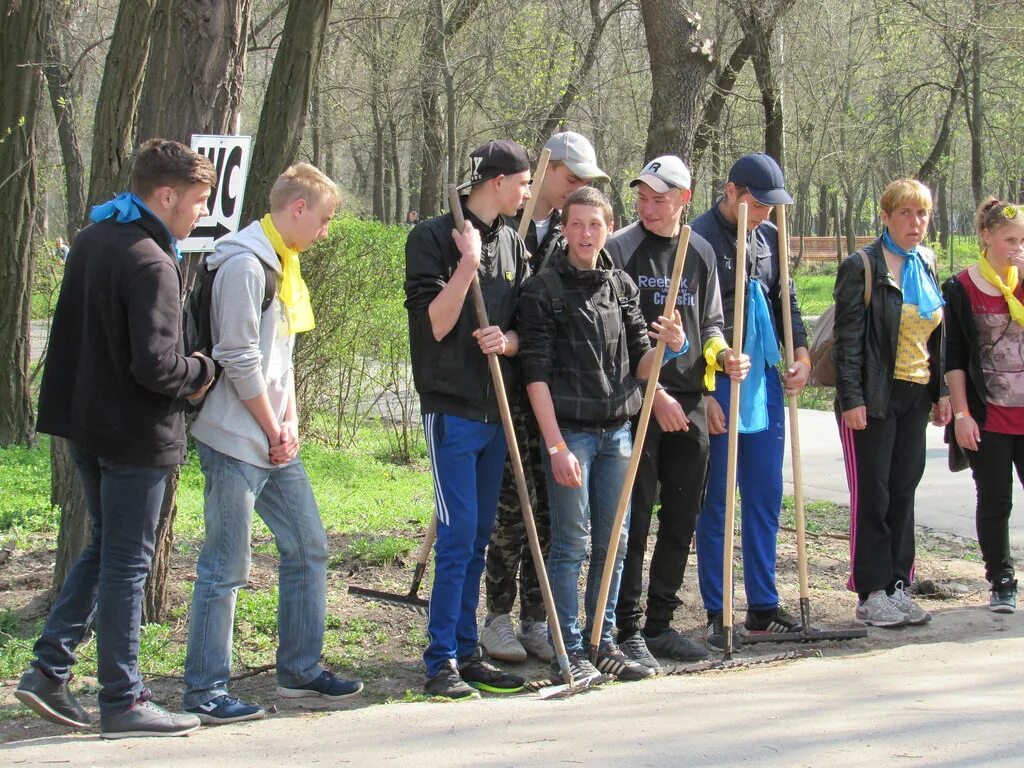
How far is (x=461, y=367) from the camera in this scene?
4.48 meters

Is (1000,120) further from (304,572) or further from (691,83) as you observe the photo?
(304,572)

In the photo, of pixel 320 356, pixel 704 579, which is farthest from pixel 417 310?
pixel 320 356

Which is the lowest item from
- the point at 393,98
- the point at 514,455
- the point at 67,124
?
the point at 514,455

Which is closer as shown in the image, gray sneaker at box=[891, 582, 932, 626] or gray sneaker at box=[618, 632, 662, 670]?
gray sneaker at box=[618, 632, 662, 670]

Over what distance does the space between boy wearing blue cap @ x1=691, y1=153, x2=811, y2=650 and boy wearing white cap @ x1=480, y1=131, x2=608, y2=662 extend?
0.68m

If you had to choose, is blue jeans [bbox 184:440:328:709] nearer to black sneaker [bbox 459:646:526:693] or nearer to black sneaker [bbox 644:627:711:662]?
black sneaker [bbox 459:646:526:693]

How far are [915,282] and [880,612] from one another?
1641 mm

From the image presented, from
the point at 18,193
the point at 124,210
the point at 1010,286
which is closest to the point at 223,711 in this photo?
the point at 124,210

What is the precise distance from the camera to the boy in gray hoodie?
4027 mm

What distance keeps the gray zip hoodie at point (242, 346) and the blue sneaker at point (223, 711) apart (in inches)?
33.9

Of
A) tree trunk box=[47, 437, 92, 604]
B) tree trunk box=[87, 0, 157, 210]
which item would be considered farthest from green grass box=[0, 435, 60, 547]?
tree trunk box=[87, 0, 157, 210]

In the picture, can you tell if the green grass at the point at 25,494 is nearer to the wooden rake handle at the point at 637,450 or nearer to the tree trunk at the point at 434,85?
the wooden rake handle at the point at 637,450

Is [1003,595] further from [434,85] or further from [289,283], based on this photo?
[434,85]

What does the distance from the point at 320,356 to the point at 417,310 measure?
5651 millimetres
